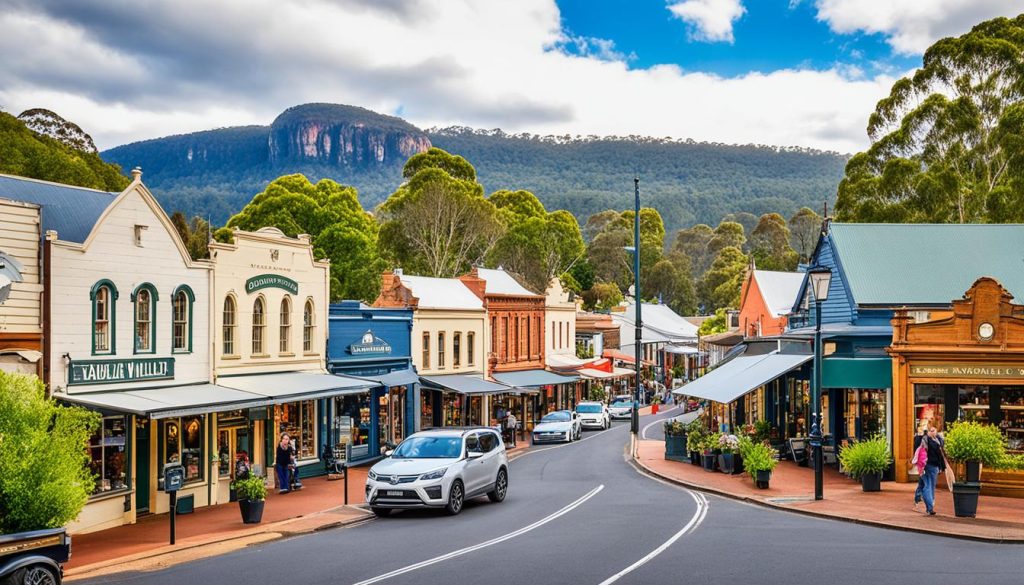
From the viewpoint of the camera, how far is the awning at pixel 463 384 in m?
39.8

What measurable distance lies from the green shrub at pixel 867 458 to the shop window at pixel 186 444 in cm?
Result: 1580

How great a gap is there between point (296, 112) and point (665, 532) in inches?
7130

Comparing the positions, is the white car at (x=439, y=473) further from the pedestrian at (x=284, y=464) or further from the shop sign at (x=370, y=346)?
the shop sign at (x=370, y=346)

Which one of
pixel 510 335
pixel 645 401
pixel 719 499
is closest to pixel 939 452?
pixel 719 499

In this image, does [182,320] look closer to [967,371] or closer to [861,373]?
[861,373]

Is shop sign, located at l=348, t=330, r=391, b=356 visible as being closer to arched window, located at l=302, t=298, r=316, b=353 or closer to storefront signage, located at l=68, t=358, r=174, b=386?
arched window, located at l=302, t=298, r=316, b=353

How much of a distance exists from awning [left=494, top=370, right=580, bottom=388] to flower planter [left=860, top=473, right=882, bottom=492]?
79.3 ft

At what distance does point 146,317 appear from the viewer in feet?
78.0

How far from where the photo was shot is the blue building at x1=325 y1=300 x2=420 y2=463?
33.3m

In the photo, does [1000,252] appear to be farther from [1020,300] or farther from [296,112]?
[296,112]

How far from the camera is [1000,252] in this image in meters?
32.3

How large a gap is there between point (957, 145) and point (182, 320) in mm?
40774

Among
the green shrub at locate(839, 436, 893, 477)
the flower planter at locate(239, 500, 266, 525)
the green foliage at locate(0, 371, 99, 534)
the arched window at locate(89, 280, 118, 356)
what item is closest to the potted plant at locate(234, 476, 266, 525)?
the flower planter at locate(239, 500, 266, 525)

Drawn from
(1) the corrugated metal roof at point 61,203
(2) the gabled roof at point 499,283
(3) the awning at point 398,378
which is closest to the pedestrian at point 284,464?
(3) the awning at point 398,378
